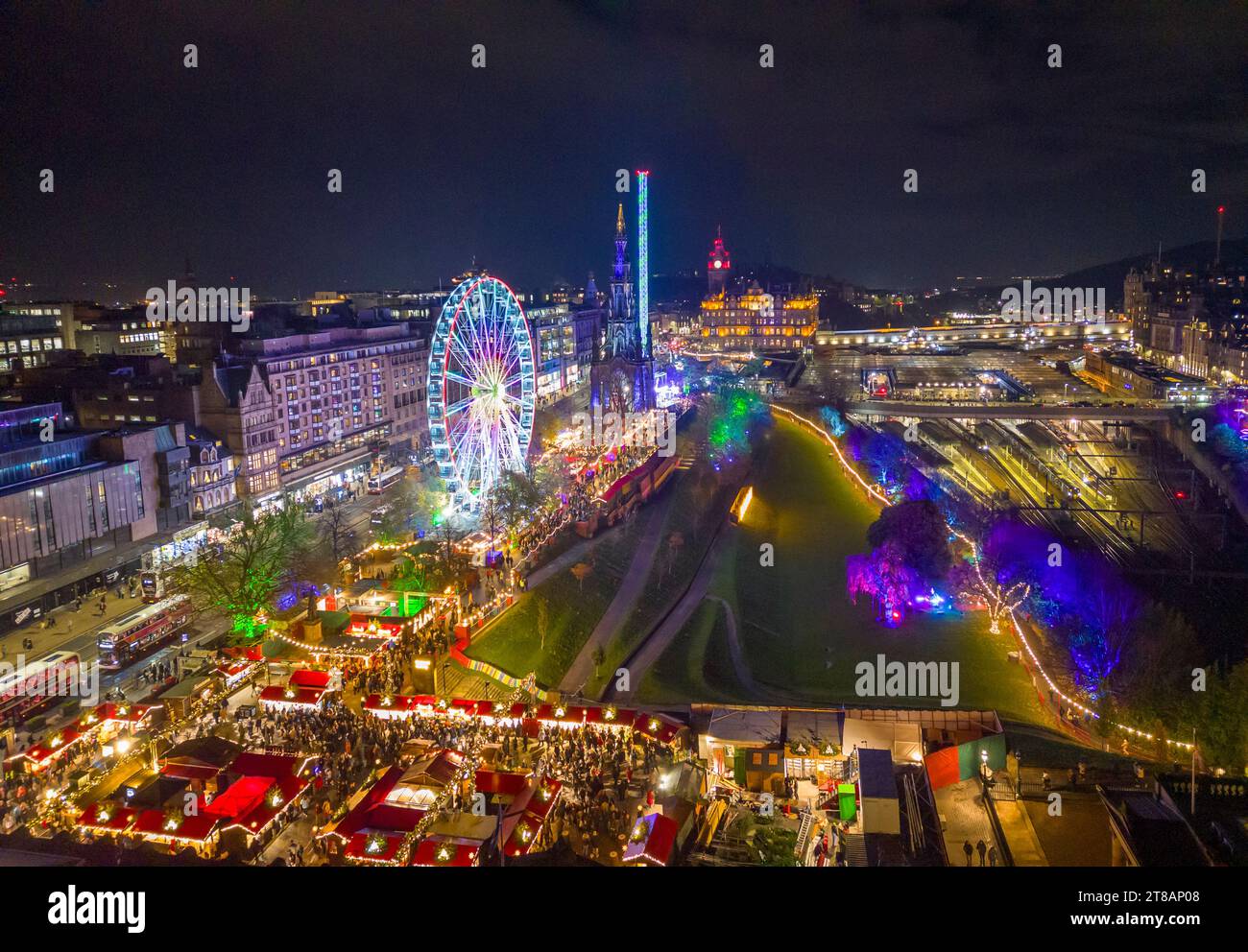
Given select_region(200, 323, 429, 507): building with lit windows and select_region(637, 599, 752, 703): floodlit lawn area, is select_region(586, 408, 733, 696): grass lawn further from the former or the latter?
select_region(200, 323, 429, 507): building with lit windows

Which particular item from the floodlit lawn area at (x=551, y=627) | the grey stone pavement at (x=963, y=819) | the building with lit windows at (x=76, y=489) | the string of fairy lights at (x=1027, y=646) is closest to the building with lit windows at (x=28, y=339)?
the building with lit windows at (x=76, y=489)

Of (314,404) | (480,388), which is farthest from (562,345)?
(480,388)

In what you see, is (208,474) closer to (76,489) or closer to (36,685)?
(76,489)

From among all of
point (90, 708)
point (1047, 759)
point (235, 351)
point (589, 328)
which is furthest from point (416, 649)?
point (589, 328)
